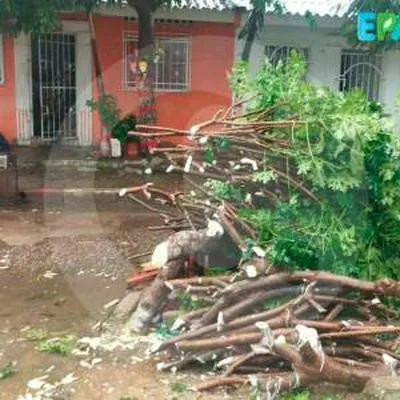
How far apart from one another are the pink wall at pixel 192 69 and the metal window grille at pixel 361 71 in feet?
8.31

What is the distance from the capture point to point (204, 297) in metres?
4.22

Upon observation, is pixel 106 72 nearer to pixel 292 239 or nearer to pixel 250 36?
pixel 250 36

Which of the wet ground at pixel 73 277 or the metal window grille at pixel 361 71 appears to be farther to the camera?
the metal window grille at pixel 361 71

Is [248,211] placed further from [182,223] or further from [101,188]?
[101,188]

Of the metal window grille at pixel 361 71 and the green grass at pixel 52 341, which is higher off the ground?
the metal window grille at pixel 361 71

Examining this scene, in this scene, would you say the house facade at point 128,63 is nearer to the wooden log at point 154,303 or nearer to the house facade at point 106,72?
the house facade at point 106,72

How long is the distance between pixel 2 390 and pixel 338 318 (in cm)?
217

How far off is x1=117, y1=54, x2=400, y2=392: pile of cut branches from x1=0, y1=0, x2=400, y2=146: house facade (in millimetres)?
7173

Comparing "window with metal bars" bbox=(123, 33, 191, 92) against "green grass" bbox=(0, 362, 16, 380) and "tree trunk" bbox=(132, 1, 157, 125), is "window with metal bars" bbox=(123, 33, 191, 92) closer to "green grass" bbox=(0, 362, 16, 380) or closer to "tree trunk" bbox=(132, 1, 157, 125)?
"tree trunk" bbox=(132, 1, 157, 125)

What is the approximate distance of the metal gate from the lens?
11680 millimetres

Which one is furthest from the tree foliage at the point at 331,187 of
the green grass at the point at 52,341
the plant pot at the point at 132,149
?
the plant pot at the point at 132,149

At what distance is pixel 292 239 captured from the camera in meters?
4.01

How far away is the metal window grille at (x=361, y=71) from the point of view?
12703 mm

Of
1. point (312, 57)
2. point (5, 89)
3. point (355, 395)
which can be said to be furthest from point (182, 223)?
point (312, 57)
